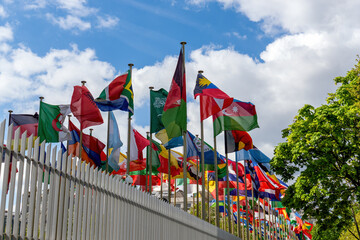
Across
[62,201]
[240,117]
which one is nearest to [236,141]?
[240,117]

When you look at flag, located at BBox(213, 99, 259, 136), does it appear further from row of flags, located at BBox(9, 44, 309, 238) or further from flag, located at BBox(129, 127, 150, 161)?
flag, located at BBox(129, 127, 150, 161)

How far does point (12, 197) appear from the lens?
5.19m

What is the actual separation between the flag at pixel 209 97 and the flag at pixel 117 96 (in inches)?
125

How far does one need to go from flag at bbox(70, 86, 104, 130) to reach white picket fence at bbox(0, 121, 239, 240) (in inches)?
507

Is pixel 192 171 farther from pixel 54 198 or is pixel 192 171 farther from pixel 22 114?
pixel 54 198

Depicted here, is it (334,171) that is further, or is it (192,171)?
(192,171)

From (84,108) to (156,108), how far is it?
378cm

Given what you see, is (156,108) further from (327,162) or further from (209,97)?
(327,162)

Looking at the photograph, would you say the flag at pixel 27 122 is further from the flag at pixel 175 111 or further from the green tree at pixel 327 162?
the green tree at pixel 327 162

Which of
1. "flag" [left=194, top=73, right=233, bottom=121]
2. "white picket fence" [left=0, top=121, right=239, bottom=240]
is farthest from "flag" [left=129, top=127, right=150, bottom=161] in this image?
"white picket fence" [left=0, top=121, right=239, bottom=240]

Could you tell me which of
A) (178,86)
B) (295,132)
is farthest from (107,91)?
(295,132)

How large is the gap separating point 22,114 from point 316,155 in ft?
51.9

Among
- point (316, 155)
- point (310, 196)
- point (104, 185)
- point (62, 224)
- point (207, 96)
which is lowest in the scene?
point (62, 224)

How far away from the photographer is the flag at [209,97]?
73.1 feet
